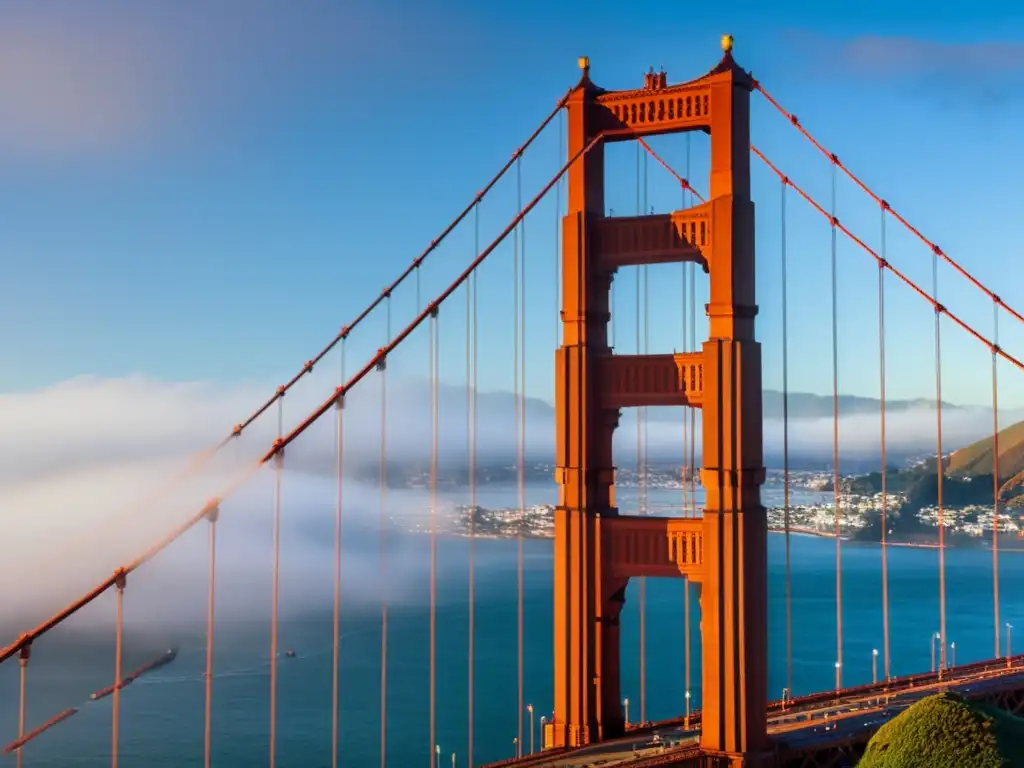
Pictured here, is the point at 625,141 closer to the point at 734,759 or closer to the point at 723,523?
the point at 723,523

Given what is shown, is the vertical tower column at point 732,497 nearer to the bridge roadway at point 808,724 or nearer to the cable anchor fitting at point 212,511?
the bridge roadway at point 808,724

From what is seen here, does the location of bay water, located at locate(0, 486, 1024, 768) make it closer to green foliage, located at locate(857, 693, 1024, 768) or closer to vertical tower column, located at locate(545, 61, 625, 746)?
vertical tower column, located at locate(545, 61, 625, 746)

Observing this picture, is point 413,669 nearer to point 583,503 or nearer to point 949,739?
point 583,503

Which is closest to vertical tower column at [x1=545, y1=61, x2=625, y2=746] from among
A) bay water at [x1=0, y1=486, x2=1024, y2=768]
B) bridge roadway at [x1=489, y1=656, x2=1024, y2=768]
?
bridge roadway at [x1=489, y1=656, x2=1024, y2=768]

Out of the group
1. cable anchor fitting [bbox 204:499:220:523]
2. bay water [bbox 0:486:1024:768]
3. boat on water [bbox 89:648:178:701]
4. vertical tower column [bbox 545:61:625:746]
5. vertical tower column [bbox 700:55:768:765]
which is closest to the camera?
cable anchor fitting [bbox 204:499:220:523]

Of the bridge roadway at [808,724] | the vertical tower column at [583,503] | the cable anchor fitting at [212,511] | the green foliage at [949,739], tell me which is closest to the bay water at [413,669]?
the bridge roadway at [808,724]

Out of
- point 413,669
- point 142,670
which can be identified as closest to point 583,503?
point 413,669
